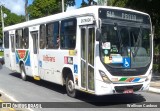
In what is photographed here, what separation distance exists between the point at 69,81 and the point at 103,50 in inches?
A: 99.2

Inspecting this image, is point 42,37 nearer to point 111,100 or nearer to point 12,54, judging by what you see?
point 111,100

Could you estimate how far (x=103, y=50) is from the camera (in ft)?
36.2

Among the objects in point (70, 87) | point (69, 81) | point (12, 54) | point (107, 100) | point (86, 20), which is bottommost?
point (107, 100)

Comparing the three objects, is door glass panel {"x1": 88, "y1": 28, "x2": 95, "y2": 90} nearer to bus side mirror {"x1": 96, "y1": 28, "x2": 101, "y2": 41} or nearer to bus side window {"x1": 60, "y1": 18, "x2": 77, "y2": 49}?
bus side mirror {"x1": 96, "y1": 28, "x2": 101, "y2": 41}

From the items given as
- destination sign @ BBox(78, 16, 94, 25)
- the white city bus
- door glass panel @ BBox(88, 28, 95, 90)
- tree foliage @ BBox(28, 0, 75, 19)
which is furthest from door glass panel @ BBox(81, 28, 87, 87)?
tree foliage @ BBox(28, 0, 75, 19)

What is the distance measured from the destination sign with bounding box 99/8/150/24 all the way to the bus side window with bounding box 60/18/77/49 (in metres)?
1.52

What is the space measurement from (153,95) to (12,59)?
33.1 ft

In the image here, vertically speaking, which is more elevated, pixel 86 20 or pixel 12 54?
pixel 86 20

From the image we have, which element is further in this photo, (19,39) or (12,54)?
(12,54)

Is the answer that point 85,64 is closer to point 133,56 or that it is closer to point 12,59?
point 133,56

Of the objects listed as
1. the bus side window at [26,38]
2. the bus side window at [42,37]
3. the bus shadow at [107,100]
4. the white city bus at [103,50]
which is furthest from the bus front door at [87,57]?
the bus side window at [26,38]

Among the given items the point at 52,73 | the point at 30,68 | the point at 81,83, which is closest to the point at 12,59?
the point at 30,68

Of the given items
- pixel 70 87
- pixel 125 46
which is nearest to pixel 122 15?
pixel 125 46

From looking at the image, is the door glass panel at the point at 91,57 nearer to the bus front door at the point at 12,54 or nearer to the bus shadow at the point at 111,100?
the bus shadow at the point at 111,100
